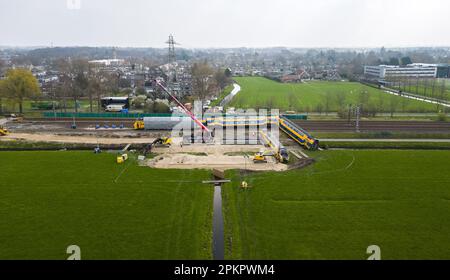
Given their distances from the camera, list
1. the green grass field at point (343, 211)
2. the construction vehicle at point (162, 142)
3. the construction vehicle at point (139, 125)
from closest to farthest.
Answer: the green grass field at point (343, 211), the construction vehicle at point (162, 142), the construction vehicle at point (139, 125)

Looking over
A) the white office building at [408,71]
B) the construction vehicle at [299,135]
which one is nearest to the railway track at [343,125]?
the construction vehicle at [299,135]

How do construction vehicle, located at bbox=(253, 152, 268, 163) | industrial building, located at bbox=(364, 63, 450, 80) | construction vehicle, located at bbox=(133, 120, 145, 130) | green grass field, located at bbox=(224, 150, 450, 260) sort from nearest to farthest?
1. green grass field, located at bbox=(224, 150, 450, 260)
2. construction vehicle, located at bbox=(253, 152, 268, 163)
3. construction vehicle, located at bbox=(133, 120, 145, 130)
4. industrial building, located at bbox=(364, 63, 450, 80)

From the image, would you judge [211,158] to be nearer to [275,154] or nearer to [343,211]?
[275,154]

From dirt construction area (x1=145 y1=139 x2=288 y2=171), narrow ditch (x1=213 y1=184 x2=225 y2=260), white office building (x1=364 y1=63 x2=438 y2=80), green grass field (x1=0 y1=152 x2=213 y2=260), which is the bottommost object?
narrow ditch (x1=213 y1=184 x2=225 y2=260)

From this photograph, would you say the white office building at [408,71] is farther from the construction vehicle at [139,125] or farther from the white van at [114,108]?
the construction vehicle at [139,125]

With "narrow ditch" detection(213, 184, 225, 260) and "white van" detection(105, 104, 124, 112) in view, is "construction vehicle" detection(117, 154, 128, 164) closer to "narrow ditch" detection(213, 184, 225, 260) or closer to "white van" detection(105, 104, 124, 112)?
"narrow ditch" detection(213, 184, 225, 260)

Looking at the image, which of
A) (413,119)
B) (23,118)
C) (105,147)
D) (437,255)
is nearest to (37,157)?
(105,147)

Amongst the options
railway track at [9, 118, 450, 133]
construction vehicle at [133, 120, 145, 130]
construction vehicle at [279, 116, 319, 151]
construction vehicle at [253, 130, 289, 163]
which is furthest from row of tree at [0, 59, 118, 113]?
construction vehicle at [253, 130, 289, 163]

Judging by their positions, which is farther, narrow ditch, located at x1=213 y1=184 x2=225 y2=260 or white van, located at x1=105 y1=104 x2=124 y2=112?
white van, located at x1=105 y1=104 x2=124 y2=112
